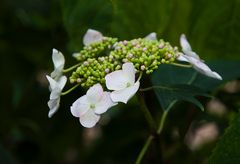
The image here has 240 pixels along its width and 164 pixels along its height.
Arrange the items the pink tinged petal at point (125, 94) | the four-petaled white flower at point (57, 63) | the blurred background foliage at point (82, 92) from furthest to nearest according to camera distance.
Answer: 1. the blurred background foliage at point (82, 92)
2. the four-petaled white flower at point (57, 63)
3. the pink tinged petal at point (125, 94)

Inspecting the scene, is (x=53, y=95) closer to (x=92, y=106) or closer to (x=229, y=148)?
(x=92, y=106)

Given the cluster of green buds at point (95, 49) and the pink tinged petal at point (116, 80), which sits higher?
the cluster of green buds at point (95, 49)

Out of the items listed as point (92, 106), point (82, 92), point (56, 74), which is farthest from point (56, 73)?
point (82, 92)

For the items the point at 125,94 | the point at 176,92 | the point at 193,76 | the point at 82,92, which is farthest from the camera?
the point at 82,92

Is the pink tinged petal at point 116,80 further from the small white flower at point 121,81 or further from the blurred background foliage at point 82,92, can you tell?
the blurred background foliage at point 82,92

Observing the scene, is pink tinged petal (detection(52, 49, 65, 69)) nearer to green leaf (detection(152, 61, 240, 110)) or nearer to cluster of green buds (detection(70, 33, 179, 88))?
cluster of green buds (detection(70, 33, 179, 88))

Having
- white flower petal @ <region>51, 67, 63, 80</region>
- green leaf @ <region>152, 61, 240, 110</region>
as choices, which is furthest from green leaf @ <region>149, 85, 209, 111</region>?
white flower petal @ <region>51, 67, 63, 80</region>

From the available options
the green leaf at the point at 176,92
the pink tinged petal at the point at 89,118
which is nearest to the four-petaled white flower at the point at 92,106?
the pink tinged petal at the point at 89,118
